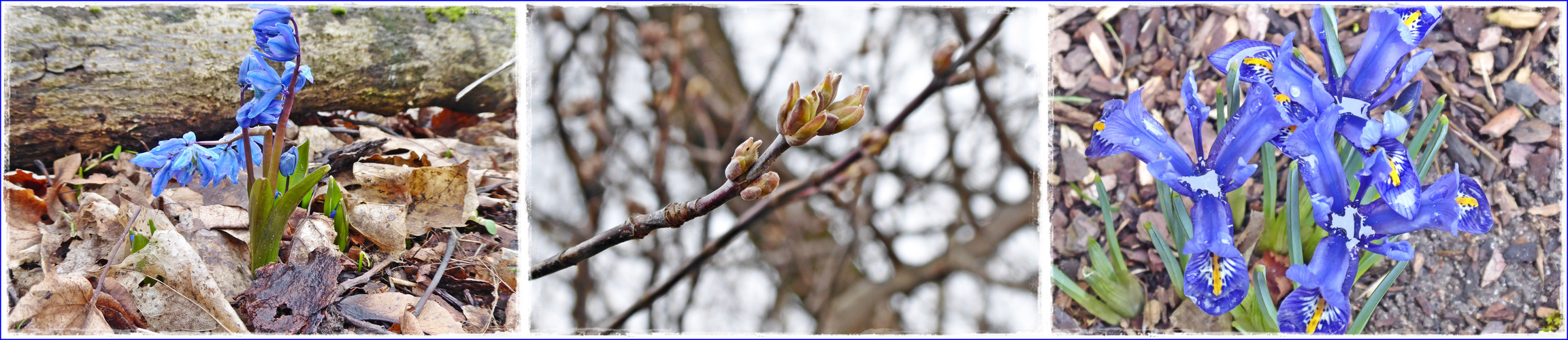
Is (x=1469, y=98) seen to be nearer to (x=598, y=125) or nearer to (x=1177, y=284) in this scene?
(x=1177, y=284)

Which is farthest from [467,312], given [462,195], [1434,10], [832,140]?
[1434,10]

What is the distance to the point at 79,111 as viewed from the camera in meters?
0.88

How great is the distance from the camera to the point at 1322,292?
2.76 feet

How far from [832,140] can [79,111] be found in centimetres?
117

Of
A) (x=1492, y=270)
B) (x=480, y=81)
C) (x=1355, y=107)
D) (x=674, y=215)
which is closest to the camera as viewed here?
(x=674, y=215)

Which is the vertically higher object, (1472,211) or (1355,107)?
(1355,107)

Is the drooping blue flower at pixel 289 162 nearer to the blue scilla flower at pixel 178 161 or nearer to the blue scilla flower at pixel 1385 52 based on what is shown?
the blue scilla flower at pixel 178 161

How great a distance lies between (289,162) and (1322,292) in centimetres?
129

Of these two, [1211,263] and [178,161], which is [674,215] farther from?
[1211,263]

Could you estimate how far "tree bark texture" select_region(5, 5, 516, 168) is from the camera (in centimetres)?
86

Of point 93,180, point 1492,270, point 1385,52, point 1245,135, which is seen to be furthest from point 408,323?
point 1492,270

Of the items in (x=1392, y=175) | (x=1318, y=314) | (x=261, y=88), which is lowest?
(x=1318, y=314)

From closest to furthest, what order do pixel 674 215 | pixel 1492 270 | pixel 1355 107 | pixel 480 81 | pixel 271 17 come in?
pixel 674 215, pixel 271 17, pixel 1355 107, pixel 480 81, pixel 1492 270

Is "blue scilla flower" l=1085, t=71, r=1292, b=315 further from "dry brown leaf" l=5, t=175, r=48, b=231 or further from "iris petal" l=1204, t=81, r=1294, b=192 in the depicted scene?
"dry brown leaf" l=5, t=175, r=48, b=231
